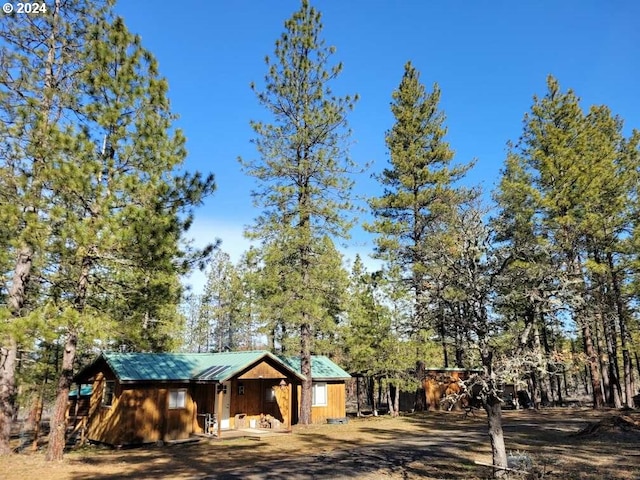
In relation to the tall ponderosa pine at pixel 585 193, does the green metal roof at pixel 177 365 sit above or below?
below

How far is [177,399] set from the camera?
64.6 ft

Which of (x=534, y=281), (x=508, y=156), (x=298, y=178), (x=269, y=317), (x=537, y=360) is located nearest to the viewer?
(x=537, y=360)

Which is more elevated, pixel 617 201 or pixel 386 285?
pixel 617 201

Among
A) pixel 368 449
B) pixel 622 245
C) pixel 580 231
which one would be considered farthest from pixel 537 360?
pixel 622 245

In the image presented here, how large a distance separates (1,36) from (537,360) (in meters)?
17.3

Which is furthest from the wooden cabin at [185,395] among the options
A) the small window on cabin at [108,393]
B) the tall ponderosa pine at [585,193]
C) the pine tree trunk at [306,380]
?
the tall ponderosa pine at [585,193]

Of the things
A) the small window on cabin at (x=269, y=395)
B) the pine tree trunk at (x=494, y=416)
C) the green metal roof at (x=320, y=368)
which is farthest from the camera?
the green metal roof at (x=320, y=368)

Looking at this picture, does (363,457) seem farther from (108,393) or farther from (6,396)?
(108,393)

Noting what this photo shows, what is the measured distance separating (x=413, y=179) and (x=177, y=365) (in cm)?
1880

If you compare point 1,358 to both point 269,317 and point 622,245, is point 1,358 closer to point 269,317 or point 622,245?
point 269,317

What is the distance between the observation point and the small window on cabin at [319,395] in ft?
80.8

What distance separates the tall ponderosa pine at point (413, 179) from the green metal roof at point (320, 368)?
6.83 meters

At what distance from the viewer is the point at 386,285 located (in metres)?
29.1

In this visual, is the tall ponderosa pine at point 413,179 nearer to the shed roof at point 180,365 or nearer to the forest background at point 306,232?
the forest background at point 306,232
